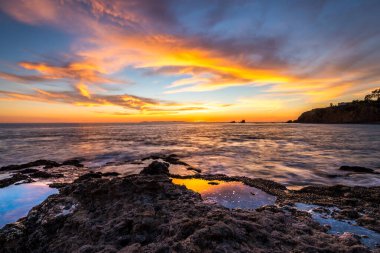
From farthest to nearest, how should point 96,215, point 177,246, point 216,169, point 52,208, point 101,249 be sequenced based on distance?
point 216,169
point 52,208
point 96,215
point 101,249
point 177,246

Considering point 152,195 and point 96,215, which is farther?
point 152,195

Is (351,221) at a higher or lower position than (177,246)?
lower

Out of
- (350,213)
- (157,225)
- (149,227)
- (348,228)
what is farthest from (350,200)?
(149,227)

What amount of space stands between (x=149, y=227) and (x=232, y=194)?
5.97 metres

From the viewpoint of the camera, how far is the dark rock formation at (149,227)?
4032mm

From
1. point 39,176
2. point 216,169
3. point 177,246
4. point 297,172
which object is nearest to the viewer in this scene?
point 177,246

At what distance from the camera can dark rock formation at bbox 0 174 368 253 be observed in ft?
13.2

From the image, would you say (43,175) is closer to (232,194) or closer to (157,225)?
(232,194)

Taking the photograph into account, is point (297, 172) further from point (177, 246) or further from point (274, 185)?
point (177, 246)

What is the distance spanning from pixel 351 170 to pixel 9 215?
19909 mm

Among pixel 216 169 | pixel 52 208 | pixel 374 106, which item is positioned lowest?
pixel 216 169

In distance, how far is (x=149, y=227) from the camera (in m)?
4.74

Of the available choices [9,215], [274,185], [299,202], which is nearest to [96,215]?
[9,215]

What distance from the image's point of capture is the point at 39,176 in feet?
47.4
